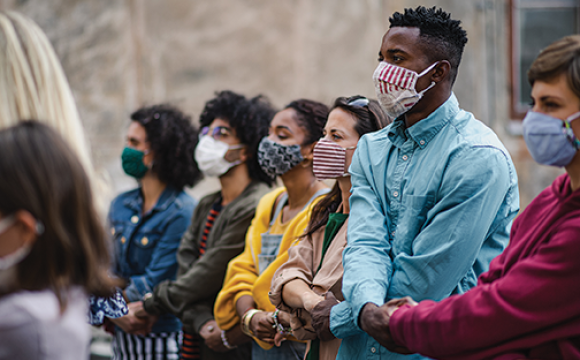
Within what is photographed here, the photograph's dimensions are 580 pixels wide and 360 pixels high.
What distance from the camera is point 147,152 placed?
195 inches

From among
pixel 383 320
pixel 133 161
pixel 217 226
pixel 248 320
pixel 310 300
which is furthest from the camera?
pixel 133 161

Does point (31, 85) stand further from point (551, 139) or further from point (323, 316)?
point (551, 139)

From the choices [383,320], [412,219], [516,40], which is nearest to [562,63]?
[412,219]

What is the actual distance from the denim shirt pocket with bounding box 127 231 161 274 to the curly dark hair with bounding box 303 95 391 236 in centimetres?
177

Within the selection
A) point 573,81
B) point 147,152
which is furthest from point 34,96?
point 147,152

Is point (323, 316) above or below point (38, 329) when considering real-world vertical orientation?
below

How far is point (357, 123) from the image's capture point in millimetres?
3301

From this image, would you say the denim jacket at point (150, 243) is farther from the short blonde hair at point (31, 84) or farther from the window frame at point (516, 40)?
the window frame at point (516, 40)

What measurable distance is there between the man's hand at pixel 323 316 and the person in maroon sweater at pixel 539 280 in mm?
599

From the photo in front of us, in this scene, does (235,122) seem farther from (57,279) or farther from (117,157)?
(117,157)

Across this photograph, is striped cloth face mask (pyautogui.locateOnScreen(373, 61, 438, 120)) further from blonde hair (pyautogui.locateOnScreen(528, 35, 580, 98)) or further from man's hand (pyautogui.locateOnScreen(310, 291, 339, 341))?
man's hand (pyautogui.locateOnScreen(310, 291, 339, 341))

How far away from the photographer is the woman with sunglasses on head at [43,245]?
1.47m

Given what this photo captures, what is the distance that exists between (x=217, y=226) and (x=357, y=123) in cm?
147

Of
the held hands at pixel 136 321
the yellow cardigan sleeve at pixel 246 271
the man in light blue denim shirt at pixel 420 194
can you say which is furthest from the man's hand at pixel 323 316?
the held hands at pixel 136 321
